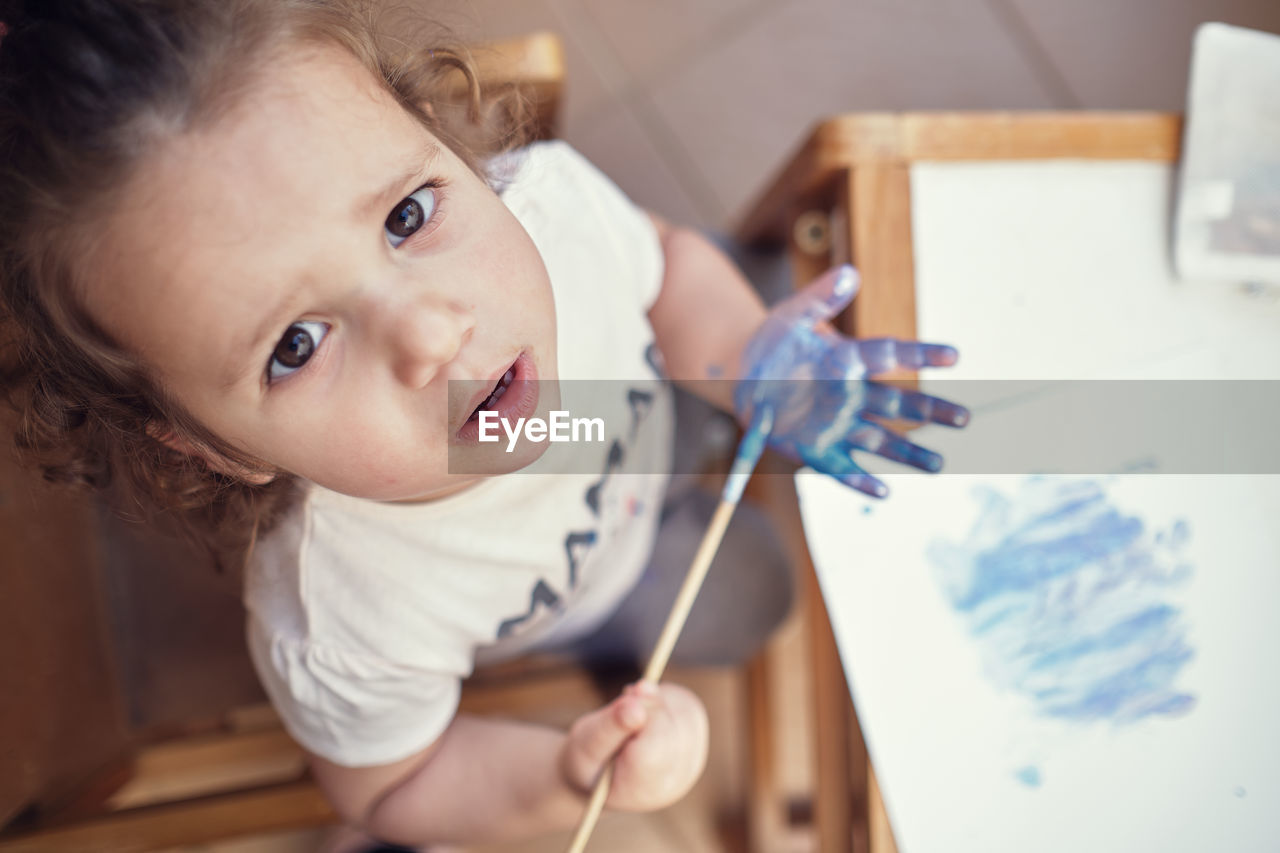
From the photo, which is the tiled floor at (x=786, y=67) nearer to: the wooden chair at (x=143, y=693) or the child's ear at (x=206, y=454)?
the wooden chair at (x=143, y=693)

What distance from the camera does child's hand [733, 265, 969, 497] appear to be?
428 millimetres

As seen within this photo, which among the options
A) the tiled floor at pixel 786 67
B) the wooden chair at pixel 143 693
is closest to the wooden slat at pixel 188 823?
the wooden chair at pixel 143 693

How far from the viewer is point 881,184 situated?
17.6 inches

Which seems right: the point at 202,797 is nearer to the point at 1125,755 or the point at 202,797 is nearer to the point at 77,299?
the point at 77,299

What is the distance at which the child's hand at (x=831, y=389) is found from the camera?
0.43 meters

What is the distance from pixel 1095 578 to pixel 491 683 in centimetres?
47

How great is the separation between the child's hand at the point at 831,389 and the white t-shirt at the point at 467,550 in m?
0.09

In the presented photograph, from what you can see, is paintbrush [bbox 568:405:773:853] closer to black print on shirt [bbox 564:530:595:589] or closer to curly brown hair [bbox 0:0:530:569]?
black print on shirt [bbox 564:530:595:589]

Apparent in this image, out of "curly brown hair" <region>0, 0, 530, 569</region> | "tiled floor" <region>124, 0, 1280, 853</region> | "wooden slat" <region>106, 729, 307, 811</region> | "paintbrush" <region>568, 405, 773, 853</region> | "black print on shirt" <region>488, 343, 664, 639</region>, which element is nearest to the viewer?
"curly brown hair" <region>0, 0, 530, 569</region>

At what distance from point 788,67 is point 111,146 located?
76cm

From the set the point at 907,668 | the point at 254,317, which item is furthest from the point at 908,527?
the point at 254,317

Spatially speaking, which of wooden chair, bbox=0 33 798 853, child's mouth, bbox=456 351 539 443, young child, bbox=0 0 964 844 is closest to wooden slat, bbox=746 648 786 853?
wooden chair, bbox=0 33 798 853

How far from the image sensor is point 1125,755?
415mm

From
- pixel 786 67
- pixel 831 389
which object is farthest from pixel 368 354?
pixel 786 67
